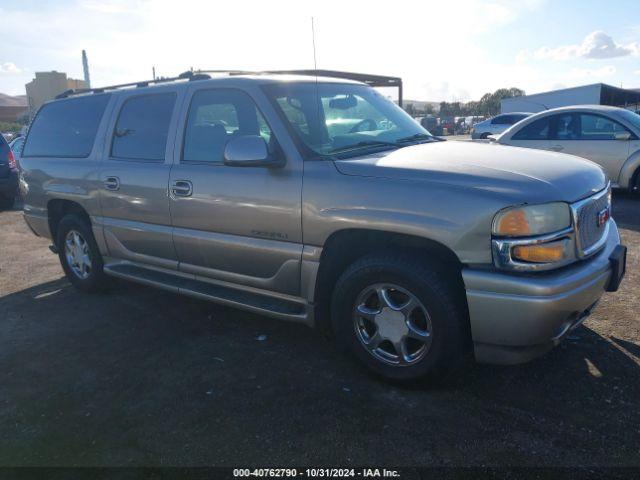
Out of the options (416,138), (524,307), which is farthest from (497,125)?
(524,307)

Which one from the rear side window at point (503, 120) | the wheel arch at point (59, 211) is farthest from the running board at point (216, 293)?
the rear side window at point (503, 120)

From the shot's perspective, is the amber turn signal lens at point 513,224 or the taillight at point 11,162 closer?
the amber turn signal lens at point 513,224

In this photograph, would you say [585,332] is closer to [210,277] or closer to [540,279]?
[540,279]

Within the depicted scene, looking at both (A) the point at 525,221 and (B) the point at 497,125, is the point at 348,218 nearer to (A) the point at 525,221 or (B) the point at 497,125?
(A) the point at 525,221

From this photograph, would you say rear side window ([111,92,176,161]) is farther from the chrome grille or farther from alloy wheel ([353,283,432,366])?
the chrome grille

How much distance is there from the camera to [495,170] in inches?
112

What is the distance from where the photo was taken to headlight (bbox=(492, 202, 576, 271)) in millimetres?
2611

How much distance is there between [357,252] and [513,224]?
103 cm

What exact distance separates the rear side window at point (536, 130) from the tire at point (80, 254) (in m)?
7.08

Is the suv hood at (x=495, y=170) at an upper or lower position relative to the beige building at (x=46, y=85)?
lower

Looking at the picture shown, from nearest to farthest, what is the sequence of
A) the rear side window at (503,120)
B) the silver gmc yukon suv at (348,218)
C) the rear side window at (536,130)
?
the silver gmc yukon suv at (348,218)
the rear side window at (536,130)
the rear side window at (503,120)

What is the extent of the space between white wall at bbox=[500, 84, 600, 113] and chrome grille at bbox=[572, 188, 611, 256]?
35125mm

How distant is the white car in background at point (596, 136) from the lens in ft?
27.4

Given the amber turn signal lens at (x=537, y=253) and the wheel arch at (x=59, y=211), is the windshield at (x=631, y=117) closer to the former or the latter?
the amber turn signal lens at (x=537, y=253)
